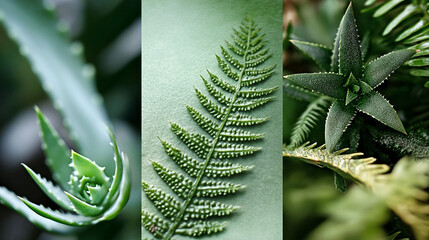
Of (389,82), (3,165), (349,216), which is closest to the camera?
(349,216)

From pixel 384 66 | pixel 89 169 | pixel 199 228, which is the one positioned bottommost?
pixel 199 228

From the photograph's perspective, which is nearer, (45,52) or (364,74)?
(364,74)

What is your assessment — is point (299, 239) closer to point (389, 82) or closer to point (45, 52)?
point (389, 82)

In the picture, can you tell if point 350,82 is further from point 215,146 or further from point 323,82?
point 215,146

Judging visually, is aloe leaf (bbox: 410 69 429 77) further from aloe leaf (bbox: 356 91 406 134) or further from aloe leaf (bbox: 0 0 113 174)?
aloe leaf (bbox: 0 0 113 174)

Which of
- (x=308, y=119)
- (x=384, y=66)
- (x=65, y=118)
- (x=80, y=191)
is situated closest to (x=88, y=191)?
(x=80, y=191)

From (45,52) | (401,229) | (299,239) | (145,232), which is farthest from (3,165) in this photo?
(401,229)

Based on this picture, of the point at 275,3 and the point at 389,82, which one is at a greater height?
the point at 275,3
